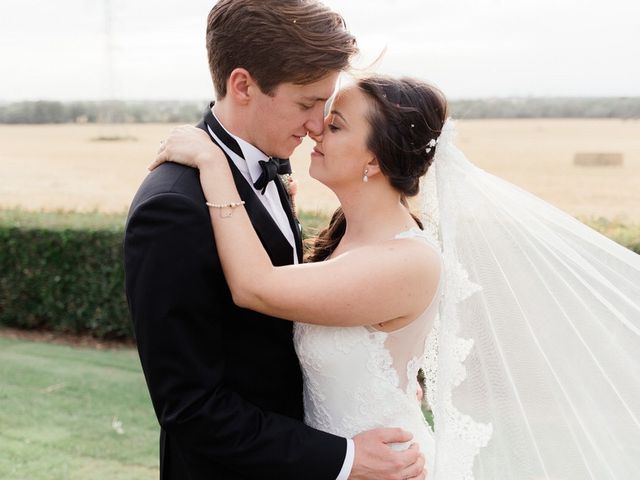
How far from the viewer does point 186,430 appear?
218 cm

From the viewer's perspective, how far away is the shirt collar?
248 centimetres

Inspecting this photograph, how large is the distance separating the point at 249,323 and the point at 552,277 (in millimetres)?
1079

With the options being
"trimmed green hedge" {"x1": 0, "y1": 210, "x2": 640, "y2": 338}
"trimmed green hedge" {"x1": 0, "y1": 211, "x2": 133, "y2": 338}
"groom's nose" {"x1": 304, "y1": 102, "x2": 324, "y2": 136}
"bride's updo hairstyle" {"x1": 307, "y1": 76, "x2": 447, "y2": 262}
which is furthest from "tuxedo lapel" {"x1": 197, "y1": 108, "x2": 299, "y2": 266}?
"trimmed green hedge" {"x1": 0, "y1": 211, "x2": 133, "y2": 338}

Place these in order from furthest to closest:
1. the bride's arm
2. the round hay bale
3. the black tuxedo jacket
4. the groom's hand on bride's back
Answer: the round hay bale
the groom's hand on bride's back
the bride's arm
the black tuxedo jacket

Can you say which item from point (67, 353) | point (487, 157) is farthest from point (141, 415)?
point (487, 157)

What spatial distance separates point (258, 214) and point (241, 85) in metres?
0.39

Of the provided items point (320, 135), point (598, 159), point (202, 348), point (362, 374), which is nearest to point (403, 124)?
point (320, 135)

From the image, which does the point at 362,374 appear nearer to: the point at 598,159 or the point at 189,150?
the point at 189,150

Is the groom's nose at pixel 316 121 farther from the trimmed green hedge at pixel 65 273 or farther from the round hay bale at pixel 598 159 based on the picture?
the round hay bale at pixel 598 159

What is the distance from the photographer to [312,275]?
2.38 m

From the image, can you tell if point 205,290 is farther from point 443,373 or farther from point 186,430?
point 443,373

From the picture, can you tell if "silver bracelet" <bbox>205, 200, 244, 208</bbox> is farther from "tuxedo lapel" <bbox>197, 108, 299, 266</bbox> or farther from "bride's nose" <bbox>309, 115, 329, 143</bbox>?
"bride's nose" <bbox>309, 115, 329, 143</bbox>

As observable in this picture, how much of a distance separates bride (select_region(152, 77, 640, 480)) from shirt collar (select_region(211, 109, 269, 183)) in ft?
0.80

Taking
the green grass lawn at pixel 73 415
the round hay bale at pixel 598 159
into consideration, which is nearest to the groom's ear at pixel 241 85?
the green grass lawn at pixel 73 415
